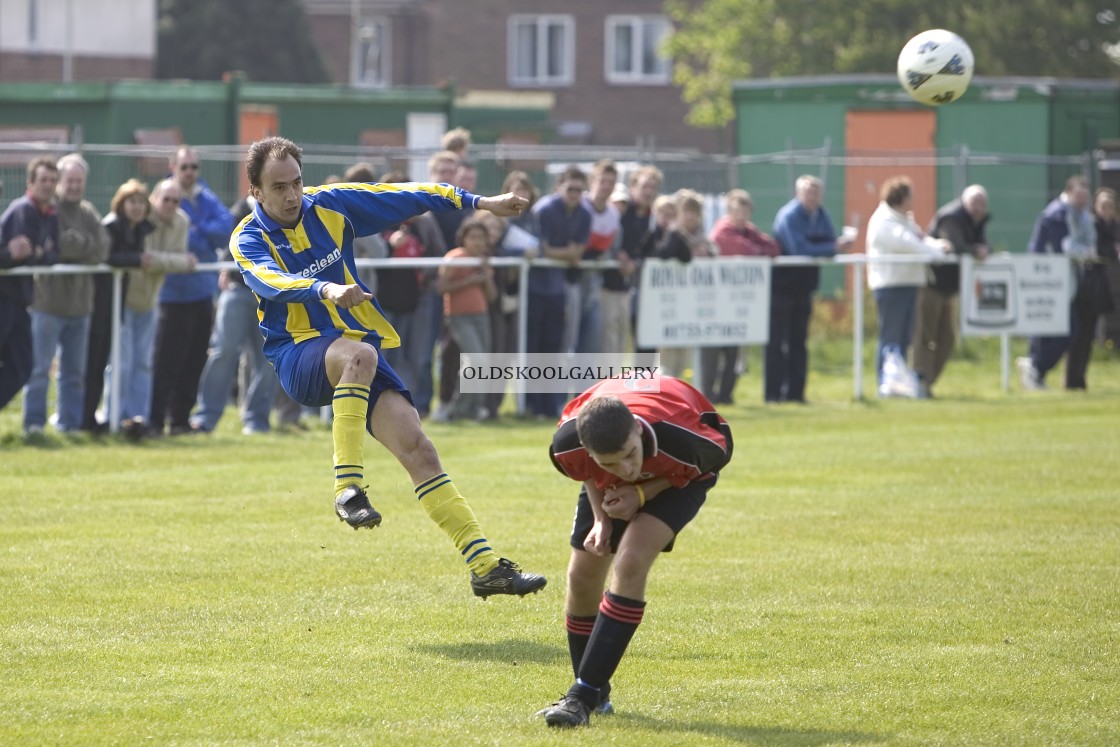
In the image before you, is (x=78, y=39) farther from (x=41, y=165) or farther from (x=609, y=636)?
(x=609, y=636)

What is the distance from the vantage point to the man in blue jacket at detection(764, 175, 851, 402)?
57.1 feet

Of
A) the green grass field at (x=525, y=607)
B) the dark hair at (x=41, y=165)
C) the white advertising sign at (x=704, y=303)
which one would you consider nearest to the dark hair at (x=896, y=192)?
the white advertising sign at (x=704, y=303)

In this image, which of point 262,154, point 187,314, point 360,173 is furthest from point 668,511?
point 187,314

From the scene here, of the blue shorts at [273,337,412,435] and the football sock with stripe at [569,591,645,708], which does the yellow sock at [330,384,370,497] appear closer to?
the blue shorts at [273,337,412,435]

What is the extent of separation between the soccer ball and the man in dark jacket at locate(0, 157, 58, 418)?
6.58 meters

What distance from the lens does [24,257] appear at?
12938 mm

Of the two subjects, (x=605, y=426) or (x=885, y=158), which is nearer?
(x=605, y=426)

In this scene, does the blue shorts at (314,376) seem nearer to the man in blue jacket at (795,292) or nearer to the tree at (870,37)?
the man in blue jacket at (795,292)

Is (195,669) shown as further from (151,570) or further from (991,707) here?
(991,707)

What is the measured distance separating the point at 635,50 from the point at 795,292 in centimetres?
3774

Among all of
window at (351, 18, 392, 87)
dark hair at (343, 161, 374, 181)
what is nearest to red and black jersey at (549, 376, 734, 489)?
dark hair at (343, 161, 374, 181)

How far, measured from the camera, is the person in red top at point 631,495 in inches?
239

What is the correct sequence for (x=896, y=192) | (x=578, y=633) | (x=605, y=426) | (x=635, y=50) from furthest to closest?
(x=635, y=50) < (x=896, y=192) < (x=578, y=633) < (x=605, y=426)

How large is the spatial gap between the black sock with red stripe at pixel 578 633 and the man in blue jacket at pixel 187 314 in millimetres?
8247
